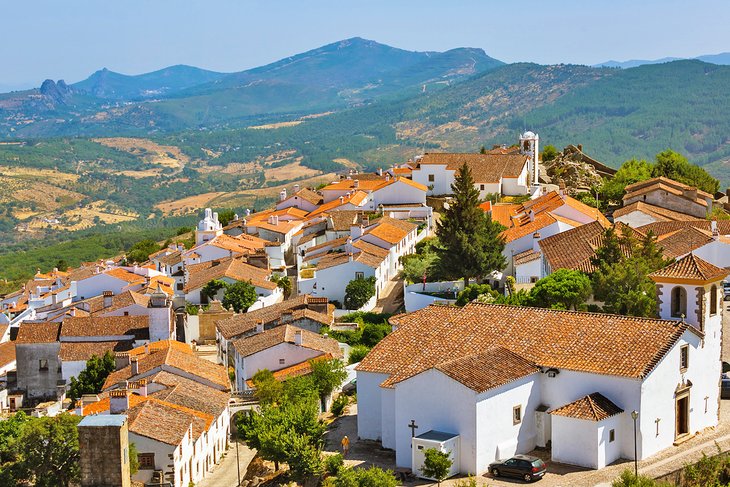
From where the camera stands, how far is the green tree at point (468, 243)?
51625mm

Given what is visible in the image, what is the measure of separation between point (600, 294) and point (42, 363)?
29872mm

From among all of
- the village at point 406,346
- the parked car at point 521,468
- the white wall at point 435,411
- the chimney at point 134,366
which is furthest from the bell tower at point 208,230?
the parked car at point 521,468

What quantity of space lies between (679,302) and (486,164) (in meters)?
46.7

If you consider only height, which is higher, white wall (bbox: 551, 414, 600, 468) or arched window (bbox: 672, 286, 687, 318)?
arched window (bbox: 672, 286, 687, 318)

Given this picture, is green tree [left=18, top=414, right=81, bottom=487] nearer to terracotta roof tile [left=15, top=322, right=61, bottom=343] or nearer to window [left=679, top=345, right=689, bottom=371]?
window [left=679, top=345, right=689, bottom=371]

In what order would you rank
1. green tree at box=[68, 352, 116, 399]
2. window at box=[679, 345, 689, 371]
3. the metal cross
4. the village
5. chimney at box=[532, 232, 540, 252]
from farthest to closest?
chimney at box=[532, 232, 540, 252] → green tree at box=[68, 352, 116, 399] → window at box=[679, 345, 689, 371] → the metal cross → the village

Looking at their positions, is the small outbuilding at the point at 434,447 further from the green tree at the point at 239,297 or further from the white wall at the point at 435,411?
the green tree at the point at 239,297

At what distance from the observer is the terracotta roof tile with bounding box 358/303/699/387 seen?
29781 mm

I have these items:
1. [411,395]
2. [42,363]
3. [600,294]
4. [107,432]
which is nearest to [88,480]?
[107,432]

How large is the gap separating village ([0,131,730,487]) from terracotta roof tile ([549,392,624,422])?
0.22 feet

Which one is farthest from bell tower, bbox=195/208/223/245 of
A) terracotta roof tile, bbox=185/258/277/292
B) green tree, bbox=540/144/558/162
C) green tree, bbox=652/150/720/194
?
green tree, bbox=652/150/720/194

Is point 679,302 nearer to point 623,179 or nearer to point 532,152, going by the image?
point 623,179

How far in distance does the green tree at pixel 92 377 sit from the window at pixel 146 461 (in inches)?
550

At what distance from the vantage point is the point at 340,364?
4294 centimetres
